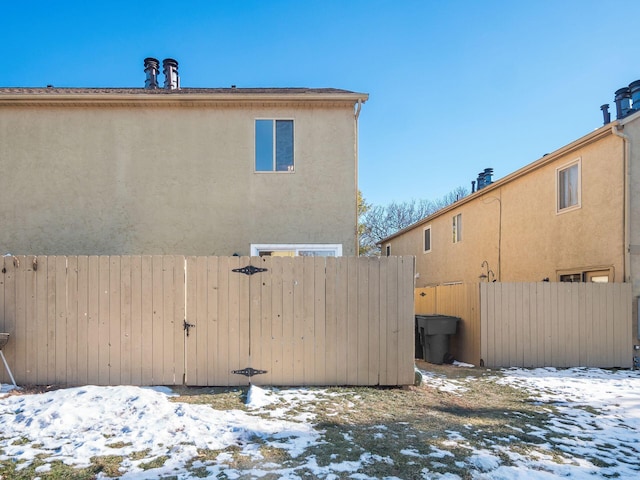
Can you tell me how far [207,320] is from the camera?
5602 millimetres

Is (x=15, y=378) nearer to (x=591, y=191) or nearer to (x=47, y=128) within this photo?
(x=47, y=128)

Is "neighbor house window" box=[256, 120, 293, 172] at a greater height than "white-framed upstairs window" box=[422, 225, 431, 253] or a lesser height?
greater

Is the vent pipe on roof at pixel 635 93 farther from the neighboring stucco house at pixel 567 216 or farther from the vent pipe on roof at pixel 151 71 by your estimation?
the vent pipe on roof at pixel 151 71

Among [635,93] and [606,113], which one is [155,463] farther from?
[606,113]

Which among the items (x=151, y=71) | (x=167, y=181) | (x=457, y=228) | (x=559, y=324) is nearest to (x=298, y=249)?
(x=167, y=181)

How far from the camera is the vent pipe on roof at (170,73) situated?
9.98 m

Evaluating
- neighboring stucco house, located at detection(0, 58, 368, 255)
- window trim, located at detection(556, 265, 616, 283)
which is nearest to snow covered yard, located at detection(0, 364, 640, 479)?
window trim, located at detection(556, 265, 616, 283)

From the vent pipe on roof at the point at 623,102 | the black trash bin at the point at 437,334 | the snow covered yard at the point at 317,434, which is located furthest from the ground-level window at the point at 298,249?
the vent pipe on roof at the point at 623,102

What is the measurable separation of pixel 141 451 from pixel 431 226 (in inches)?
658

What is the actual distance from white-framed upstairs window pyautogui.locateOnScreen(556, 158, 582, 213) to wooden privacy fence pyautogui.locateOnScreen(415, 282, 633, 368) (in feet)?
8.78

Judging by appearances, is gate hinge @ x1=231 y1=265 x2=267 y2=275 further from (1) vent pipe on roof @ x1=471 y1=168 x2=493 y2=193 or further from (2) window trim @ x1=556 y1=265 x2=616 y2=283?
(1) vent pipe on roof @ x1=471 y1=168 x2=493 y2=193

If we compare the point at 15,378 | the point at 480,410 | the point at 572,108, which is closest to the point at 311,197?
the point at 480,410

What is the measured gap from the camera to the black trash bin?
28.5ft

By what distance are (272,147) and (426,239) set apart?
11968 millimetres
